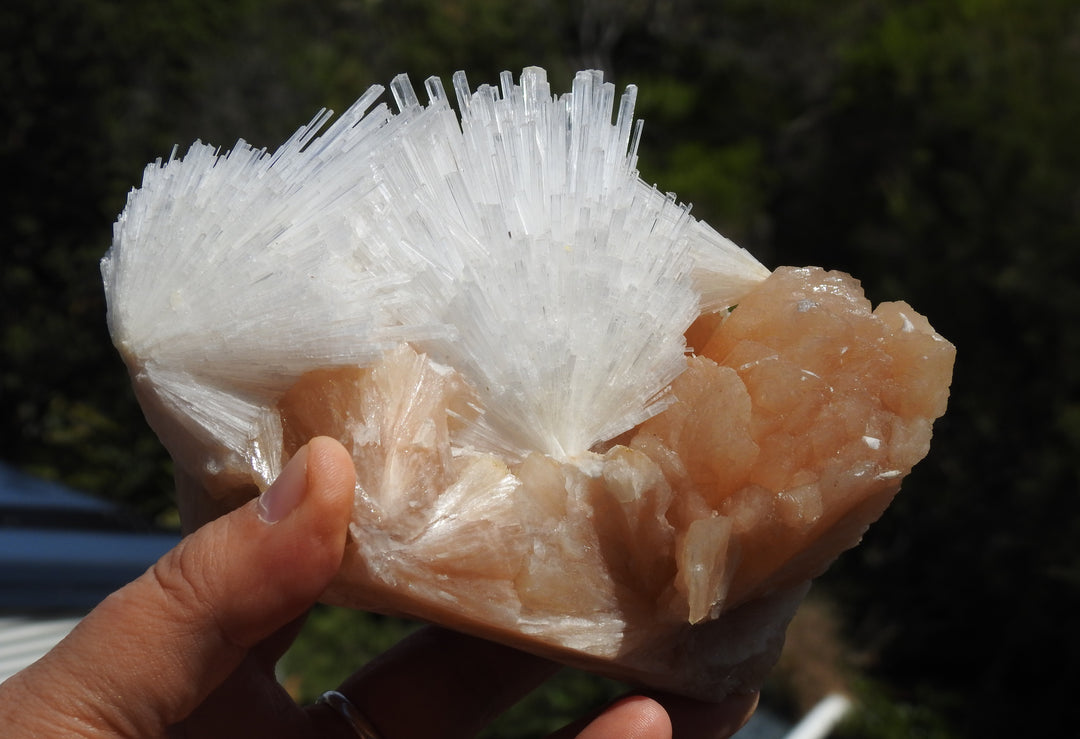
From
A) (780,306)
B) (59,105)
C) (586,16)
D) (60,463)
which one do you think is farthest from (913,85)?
(780,306)

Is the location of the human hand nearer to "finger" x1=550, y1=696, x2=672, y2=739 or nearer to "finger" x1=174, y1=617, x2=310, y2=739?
"finger" x1=174, y1=617, x2=310, y2=739

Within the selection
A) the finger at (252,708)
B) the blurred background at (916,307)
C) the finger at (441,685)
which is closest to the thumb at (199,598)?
the finger at (252,708)

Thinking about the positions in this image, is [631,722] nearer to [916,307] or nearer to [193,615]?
[193,615]

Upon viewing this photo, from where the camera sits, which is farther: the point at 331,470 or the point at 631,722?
the point at 631,722

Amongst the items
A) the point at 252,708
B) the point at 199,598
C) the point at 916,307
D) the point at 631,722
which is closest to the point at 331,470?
the point at 199,598

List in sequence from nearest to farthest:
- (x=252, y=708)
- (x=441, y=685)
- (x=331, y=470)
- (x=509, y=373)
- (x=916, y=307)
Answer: (x=331, y=470), (x=509, y=373), (x=252, y=708), (x=441, y=685), (x=916, y=307)

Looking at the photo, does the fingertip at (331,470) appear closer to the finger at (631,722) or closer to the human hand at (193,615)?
the human hand at (193,615)
